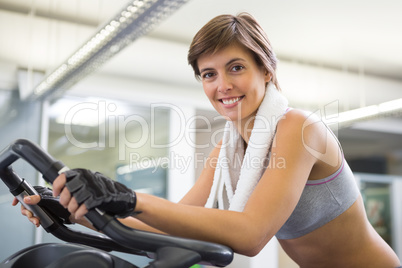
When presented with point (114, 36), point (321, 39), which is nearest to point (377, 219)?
point (321, 39)

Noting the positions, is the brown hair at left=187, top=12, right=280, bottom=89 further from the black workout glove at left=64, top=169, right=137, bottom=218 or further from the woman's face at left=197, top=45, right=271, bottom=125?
the black workout glove at left=64, top=169, right=137, bottom=218

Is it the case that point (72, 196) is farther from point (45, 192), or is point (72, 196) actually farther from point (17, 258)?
point (45, 192)

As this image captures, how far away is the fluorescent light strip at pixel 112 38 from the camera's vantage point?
2.53 metres

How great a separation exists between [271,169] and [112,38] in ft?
7.48

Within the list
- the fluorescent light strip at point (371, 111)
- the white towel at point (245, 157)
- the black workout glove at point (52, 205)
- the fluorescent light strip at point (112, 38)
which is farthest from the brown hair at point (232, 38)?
the fluorescent light strip at point (371, 111)

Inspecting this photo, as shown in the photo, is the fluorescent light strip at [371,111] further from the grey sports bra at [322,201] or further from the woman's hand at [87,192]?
the woman's hand at [87,192]

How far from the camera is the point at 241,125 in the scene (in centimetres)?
127

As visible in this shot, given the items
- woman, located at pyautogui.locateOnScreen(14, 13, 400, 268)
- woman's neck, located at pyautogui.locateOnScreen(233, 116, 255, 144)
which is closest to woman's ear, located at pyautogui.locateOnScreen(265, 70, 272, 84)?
woman, located at pyautogui.locateOnScreen(14, 13, 400, 268)

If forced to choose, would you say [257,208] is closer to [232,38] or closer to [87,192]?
[87,192]

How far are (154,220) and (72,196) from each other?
0.16 metres

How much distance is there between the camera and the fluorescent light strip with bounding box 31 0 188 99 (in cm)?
253

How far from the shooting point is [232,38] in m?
1.11

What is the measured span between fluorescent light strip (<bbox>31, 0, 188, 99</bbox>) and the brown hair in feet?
4.42

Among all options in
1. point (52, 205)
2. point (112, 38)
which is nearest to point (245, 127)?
point (52, 205)
